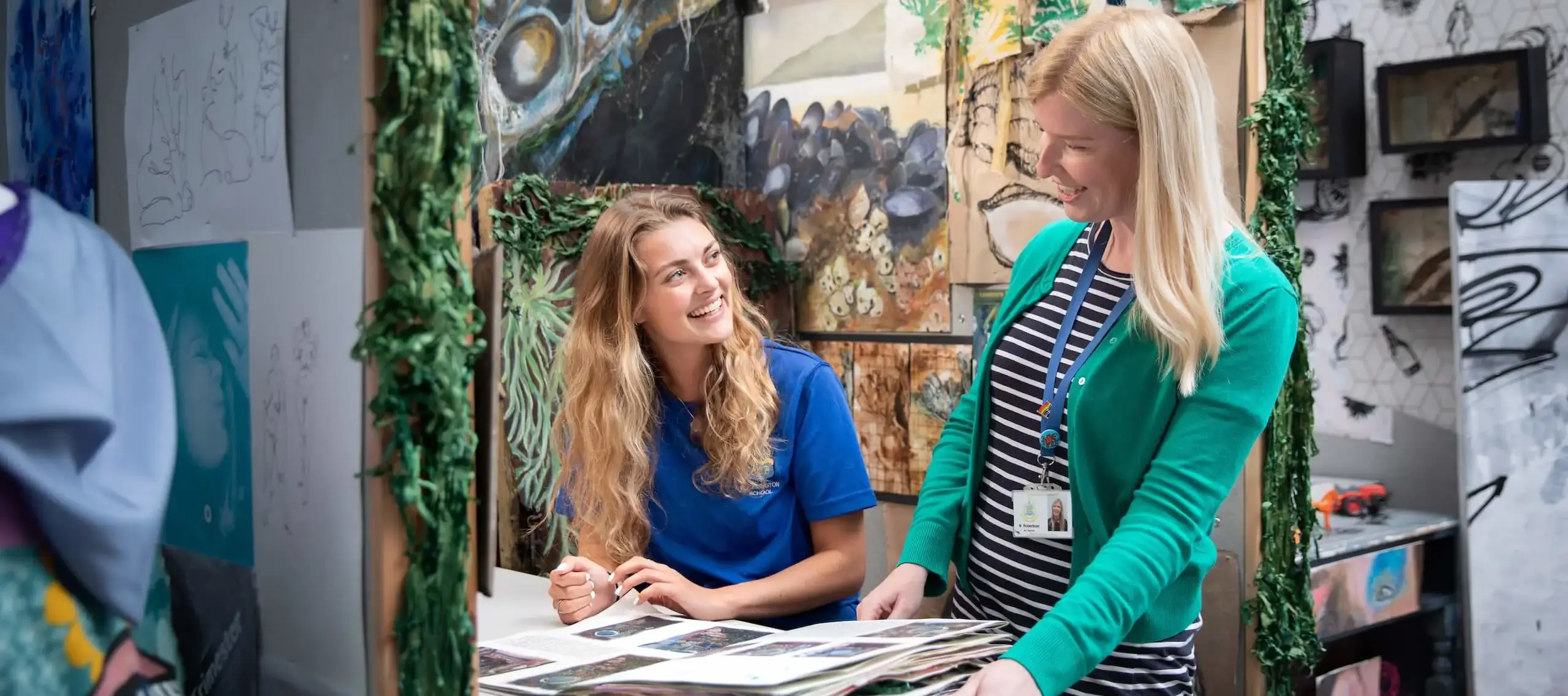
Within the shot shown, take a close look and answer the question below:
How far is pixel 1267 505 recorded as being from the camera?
7.08ft

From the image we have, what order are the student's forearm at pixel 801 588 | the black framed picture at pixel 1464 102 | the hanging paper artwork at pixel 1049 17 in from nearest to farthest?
the student's forearm at pixel 801 588 < the hanging paper artwork at pixel 1049 17 < the black framed picture at pixel 1464 102

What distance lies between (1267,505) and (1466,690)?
1465 millimetres

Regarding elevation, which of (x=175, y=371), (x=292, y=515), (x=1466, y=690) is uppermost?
(x=175, y=371)

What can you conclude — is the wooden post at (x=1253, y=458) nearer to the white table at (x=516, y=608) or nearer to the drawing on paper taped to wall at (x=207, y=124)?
the white table at (x=516, y=608)

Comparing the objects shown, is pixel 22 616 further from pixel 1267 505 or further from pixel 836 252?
pixel 836 252

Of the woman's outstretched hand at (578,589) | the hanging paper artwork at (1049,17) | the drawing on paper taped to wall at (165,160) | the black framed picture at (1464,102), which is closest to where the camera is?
the drawing on paper taped to wall at (165,160)

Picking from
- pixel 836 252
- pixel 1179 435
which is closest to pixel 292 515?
pixel 1179 435

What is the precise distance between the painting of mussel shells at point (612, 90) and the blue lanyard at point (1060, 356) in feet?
5.33

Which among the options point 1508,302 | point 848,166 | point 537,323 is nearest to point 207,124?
point 537,323

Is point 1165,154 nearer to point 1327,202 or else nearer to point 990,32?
point 990,32

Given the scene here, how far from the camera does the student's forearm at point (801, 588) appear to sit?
1959 mm

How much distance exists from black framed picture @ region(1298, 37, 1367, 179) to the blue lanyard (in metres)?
2.21

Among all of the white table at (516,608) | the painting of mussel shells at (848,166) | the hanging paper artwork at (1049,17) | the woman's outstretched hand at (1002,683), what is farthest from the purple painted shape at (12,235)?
the painting of mussel shells at (848,166)

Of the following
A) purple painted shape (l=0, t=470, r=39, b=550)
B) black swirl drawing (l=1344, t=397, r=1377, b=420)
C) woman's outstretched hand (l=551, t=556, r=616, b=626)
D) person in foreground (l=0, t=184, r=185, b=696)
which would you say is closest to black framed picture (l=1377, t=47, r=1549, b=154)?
black swirl drawing (l=1344, t=397, r=1377, b=420)
